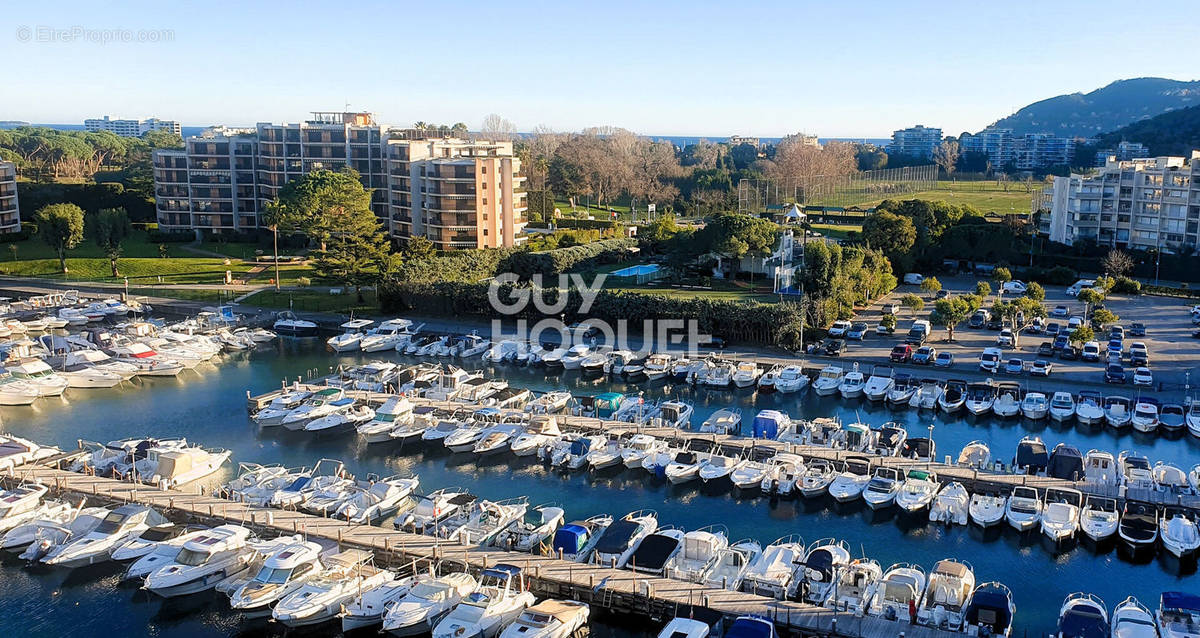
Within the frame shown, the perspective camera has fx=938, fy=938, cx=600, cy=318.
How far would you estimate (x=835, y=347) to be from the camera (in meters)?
35.9

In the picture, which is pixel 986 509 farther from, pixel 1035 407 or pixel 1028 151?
pixel 1028 151

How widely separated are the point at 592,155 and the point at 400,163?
31880 mm

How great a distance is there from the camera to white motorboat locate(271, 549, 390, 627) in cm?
1709

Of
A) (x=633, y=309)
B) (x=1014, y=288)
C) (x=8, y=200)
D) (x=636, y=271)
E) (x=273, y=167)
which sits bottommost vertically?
(x=633, y=309)

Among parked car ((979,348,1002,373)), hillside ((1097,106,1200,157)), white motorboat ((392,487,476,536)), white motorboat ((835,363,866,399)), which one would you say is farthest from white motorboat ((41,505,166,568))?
hillside ((1097,106,1200,157))

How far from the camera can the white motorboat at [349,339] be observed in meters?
39.5

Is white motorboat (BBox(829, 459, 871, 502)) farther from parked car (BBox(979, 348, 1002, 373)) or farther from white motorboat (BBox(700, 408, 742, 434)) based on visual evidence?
parked car (BBox(979, 348, 1002, 373))

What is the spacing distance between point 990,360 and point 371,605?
24.6m

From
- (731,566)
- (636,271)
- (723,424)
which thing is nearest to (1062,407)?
(723,424)

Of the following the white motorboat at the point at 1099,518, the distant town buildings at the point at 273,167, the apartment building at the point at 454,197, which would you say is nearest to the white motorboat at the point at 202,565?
the white motorboat at the point at 1099,518

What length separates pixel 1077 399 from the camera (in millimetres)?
30141

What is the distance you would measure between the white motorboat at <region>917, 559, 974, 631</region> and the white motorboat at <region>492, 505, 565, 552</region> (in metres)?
8.00

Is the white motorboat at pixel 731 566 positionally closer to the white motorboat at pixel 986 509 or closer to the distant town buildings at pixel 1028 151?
the white motorboat at pixel 986 509

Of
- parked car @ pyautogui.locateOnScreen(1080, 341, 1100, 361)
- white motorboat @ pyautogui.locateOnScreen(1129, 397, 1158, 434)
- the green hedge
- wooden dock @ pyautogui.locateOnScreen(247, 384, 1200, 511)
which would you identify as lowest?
wooden dock @ pyautogui.locateOnScreen(247, 384, 1200, 511)
